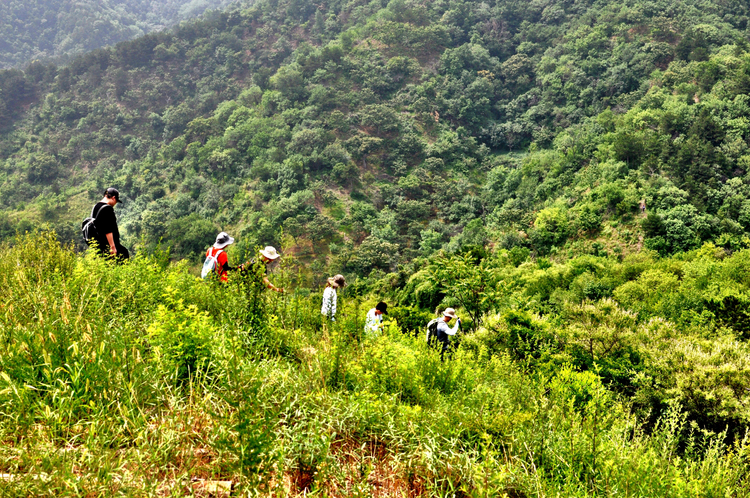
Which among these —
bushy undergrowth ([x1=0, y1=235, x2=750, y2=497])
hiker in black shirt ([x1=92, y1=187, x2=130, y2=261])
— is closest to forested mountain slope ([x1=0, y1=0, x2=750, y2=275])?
bushy undergrowth ([x1=0, y1=235, x2=750, y2=497])

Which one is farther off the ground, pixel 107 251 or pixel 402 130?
pixel 402 130

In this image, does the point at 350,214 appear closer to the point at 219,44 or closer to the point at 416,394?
the point at 416,394

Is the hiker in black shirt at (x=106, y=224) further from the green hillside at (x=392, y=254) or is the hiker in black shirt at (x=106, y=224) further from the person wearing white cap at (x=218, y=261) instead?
the person wearing white cap at (x=218, y=261)

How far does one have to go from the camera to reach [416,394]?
7.90 feet

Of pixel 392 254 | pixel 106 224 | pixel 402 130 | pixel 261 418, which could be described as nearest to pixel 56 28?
pixel 402 130

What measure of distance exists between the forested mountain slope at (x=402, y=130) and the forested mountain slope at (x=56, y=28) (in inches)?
1301

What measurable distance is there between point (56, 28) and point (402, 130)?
86458mm

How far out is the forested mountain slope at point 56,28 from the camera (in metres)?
73.4

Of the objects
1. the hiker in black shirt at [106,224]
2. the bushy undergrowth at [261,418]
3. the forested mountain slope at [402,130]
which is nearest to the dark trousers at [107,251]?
the hiker in black shirt at [106,224]

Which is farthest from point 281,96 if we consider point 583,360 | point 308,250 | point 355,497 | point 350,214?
point 355,497

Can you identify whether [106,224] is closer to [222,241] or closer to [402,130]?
[222,241]

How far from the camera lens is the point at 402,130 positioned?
3828cm

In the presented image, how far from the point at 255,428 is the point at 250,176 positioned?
1391 inches

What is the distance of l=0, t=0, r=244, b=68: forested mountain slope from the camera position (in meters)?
73.4
